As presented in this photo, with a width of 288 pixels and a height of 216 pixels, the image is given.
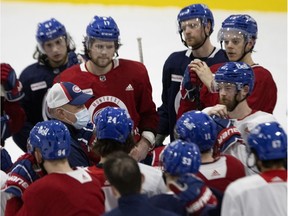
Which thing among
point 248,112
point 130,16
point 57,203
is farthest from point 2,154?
point 130,16

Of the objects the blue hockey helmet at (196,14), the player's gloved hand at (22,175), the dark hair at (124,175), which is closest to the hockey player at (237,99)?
the blue hockey helmet at (196,14)

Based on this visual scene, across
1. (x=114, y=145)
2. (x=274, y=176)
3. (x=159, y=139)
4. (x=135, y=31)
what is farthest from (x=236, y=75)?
(x=135, y=31)

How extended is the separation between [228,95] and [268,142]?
35.0 inches

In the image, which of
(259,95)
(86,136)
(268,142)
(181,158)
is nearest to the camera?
(181,158)

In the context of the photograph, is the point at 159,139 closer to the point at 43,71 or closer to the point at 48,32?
the point at 43,71

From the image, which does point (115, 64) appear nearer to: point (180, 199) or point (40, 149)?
point (40, 149)

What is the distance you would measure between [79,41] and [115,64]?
2883mm

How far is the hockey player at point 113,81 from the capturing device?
14.5 ft

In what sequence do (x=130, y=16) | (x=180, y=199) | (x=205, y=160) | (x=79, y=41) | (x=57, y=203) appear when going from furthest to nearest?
(x=130, y=16)
(x=79, y=41)
(x=205, y=160)
(x=57, y=203)
(x=180, y=199)

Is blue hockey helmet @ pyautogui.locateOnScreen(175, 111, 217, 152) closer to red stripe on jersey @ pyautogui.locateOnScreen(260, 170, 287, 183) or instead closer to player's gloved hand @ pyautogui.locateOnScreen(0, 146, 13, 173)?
red stripe on jersey @ pyautogui.locateOnScreen(260, 170, 287, 183)

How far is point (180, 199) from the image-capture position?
2.85m

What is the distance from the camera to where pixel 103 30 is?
445cm

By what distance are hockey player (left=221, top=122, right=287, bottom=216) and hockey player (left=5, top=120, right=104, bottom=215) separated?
0.53 m

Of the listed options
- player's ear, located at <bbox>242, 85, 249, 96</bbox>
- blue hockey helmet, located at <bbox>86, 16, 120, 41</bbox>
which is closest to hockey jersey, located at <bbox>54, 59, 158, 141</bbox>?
blue hockey helmet, located at <bbox>86, 16, 120, 41</bbox>
